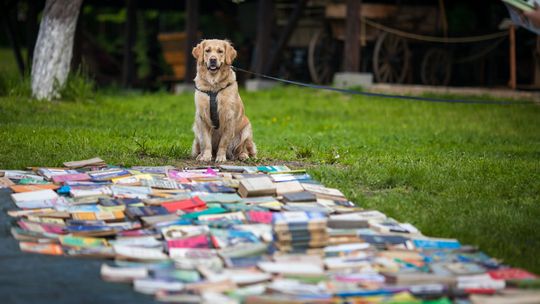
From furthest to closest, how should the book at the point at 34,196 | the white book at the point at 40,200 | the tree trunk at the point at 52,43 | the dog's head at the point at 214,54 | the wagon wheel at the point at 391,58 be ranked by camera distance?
the wagon wheel at the point at 391,58
the tree trunk at the point at 52,43
the dog's head at the point at 214,54
the book at the point at 34,196
the white book at the point at 40,200

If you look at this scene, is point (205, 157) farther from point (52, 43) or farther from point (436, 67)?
point (436, 67)

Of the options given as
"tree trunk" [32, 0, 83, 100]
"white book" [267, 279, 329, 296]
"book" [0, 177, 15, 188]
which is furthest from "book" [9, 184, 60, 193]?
"tree trunk" [32, 0, 83, 100]

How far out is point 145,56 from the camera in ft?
85.0

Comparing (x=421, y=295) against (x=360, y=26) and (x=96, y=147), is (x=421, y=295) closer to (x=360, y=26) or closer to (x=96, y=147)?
(x=96, y=147)

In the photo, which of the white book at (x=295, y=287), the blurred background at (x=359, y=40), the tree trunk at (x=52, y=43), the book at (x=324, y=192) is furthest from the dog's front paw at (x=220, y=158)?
the blurred background at (x=359, y=40)

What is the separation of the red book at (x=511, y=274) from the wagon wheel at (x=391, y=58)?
13.5 meters

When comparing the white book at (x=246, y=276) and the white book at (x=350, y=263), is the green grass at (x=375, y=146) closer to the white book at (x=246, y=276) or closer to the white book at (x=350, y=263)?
the white book at (x=350, y=263)

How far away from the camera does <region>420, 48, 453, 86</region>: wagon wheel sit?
19906 mm

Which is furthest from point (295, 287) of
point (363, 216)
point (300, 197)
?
point (300, 197)

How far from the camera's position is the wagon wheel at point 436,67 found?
1991 centimetres

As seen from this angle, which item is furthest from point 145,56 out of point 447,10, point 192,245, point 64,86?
point 192,245

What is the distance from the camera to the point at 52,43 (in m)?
Answer: 13.6

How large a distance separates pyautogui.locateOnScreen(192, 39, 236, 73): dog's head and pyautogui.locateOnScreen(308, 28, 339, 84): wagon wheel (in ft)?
33.9

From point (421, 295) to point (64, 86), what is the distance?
10.0 meters
